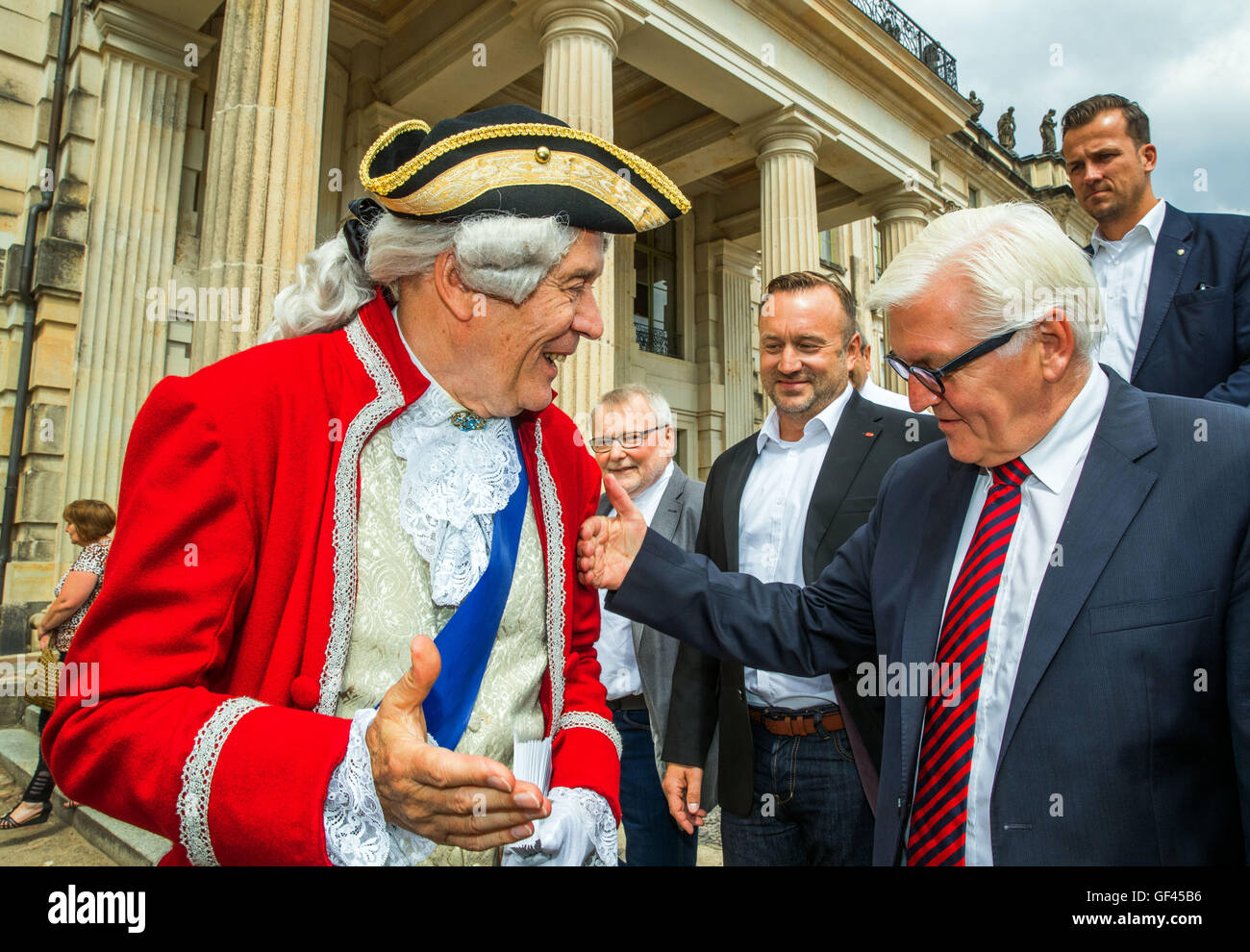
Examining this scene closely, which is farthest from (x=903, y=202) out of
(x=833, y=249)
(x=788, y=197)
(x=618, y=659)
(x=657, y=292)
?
(x=618, y=659)

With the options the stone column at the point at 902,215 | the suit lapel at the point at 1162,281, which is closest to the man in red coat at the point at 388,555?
the suit lapel at the point at 1162,281

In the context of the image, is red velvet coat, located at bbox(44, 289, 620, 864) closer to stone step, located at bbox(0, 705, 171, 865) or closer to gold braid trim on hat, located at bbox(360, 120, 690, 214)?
gold braid trim on hat, located at bbox(360, 120, 690, 214)

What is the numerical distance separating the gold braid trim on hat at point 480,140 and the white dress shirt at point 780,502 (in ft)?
4.98

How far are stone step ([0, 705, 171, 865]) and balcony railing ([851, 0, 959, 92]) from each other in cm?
1454

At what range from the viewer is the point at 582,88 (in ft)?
26.1

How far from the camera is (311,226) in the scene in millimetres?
5652

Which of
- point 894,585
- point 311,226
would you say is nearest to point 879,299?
point 894,585

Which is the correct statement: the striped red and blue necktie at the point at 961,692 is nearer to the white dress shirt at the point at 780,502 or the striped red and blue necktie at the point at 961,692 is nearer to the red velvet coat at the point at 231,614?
the white dress shirt at the point at 780,502

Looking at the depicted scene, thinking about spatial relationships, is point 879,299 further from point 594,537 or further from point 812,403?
point 812,403

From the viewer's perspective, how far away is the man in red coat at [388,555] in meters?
1.12

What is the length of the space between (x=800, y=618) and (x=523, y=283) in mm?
1210

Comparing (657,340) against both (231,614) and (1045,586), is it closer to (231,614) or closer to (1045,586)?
(1045,586)

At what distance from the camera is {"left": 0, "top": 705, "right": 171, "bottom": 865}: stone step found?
4.19 meters

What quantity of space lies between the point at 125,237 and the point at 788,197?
8.33 metres
